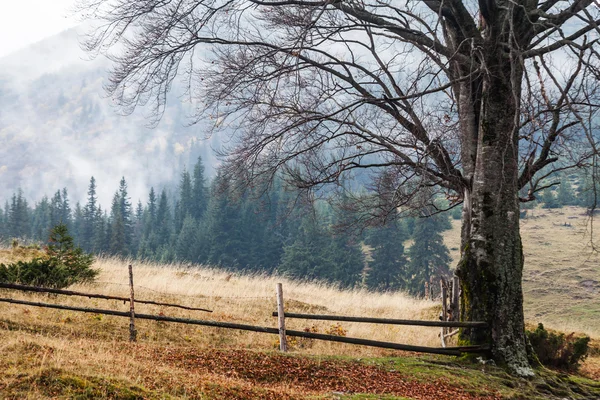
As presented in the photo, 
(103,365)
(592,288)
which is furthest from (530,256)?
(103,365)

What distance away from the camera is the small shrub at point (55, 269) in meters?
12.4

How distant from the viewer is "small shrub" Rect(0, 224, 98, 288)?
1241 cm

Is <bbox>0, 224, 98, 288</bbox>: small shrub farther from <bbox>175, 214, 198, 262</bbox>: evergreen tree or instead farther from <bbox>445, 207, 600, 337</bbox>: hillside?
<bbox>175, 214, 198, 262</bbox>: evergreen tree

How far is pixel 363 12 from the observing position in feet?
29.1

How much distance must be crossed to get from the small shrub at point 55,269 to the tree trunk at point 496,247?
33.4 ft

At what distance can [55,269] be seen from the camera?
43.3 feet

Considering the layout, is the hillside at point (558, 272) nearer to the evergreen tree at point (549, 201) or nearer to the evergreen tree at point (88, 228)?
the evergreen tree at point (549, 201)

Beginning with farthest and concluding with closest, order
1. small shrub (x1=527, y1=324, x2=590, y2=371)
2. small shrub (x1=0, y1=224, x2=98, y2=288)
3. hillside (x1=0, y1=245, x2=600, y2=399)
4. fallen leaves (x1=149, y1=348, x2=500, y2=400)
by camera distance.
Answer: small shrub (x1=0, y1=224, x2=98, y2=288)
small shrub (x1=527, y1=324, x2=590, y2=371)
fallen leaves (x1=149, y1=348, x2=500, y2=400)
hillside (x1=0, y1=245, x2=600, y2=399)

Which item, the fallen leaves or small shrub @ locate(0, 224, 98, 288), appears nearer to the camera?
the fallen leaves

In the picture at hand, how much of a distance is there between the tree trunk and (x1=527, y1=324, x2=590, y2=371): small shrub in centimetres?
333

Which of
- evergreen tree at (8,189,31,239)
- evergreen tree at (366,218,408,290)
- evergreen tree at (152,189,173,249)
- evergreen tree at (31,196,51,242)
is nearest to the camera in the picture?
evergreen tree at (366,218,408,290)

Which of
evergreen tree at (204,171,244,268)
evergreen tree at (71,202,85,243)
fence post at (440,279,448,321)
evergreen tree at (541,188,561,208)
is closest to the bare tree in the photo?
fence post at (440,279,448,321)

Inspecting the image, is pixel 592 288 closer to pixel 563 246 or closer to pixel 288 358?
pixel 563 246

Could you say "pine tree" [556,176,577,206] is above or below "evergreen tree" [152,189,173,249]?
above
